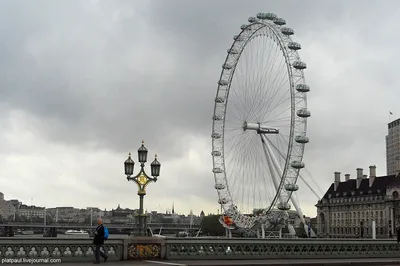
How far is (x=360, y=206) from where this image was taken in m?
174

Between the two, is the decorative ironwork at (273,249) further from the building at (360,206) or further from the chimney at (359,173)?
the chimney at (359,173)

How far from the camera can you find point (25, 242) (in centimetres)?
2473

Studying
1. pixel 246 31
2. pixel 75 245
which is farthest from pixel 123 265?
pixel 246 31

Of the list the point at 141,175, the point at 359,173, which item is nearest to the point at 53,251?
the point at 141,175

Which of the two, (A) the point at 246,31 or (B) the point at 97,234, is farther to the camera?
(A) the point at 246,31

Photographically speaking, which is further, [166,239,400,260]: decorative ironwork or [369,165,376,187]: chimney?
[369,165,376,187]: chimney

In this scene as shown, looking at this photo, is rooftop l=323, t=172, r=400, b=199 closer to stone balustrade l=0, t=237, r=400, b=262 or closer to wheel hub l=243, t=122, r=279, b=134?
wheel hub l=243, t=122, r=279, b=134

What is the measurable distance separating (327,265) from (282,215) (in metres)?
53.6

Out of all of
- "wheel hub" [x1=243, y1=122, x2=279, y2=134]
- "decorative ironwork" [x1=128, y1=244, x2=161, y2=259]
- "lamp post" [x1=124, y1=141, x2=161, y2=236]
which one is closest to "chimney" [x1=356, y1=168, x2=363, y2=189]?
"wheel hub" [x1=243, y1=122, x2=279, y2=134]

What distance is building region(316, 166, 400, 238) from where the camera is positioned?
158 metres

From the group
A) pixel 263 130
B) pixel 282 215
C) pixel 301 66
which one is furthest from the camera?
pixel 282 215

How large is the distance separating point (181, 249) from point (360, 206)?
156m

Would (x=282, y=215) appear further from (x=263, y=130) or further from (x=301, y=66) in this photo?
(x=301, y=66)

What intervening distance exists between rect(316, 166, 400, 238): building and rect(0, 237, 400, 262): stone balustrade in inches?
4861
